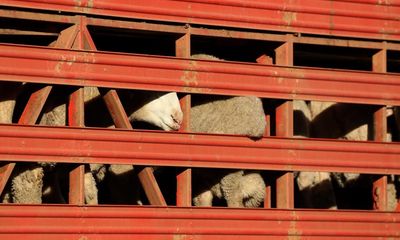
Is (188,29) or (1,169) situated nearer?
(1,169)

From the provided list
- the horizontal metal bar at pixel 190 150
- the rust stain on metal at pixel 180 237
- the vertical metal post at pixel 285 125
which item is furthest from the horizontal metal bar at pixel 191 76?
the rust stain on metal at pixel 180 237

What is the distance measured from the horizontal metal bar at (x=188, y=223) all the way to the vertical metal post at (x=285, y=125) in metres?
0.18

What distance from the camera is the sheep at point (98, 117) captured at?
543 inches

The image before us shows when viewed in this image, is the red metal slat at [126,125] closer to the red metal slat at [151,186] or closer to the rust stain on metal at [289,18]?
the red metal slat at [151,186]

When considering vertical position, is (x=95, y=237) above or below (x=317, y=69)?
below

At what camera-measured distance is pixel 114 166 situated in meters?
15.0

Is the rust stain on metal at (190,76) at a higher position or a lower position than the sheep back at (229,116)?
higher

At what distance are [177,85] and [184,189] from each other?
1122 mm

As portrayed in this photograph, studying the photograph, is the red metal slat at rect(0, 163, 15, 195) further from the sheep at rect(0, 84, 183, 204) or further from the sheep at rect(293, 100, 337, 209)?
the sheep at rect(293, 100, 337, 209)

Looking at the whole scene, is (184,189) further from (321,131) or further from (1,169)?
(321,131)

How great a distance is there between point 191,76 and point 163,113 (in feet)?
1.85

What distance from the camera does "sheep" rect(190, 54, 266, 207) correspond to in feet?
48.2

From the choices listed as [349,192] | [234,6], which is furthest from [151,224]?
[349,192]

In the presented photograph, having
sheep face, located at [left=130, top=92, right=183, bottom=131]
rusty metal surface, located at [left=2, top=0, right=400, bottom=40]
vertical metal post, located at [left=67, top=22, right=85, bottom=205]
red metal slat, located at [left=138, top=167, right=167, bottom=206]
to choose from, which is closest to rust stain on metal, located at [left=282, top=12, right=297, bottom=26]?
rusty metal surface, located at [left=2, top=0, right=400, bottom=40]
